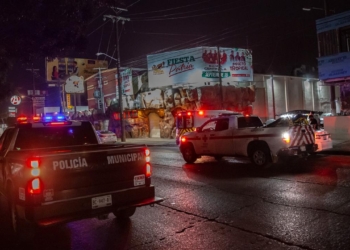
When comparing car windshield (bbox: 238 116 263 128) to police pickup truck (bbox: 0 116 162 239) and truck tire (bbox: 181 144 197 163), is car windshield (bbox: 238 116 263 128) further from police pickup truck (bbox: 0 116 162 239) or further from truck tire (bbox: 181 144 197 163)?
police pickup truck (bbox: 0 116 162 239)

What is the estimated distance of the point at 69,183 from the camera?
17.1ft

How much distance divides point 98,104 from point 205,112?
27040 millimetres

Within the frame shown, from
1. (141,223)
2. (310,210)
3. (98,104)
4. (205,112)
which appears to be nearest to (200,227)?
(141,223)

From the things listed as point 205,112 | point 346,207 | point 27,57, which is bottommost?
point 346,207

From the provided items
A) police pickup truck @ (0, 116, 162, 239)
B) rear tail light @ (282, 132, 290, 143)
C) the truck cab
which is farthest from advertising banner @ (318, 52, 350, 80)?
police pickup truck @ (0, 116, 162, 239)

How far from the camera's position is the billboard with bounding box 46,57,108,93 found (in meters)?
39.7

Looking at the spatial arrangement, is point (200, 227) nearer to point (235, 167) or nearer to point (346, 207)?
point (346, 207)

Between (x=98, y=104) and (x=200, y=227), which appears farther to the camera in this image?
(x=98, y=104)

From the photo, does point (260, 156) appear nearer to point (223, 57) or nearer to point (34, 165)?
point (34, 165)

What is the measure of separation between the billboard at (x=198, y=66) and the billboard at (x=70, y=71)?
9073 millimetres

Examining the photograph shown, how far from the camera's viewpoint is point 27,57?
11.7 meters

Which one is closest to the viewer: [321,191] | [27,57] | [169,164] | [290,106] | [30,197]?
[30,197]

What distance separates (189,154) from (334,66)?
34.5 ft

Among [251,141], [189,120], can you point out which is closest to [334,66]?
[189,120]
